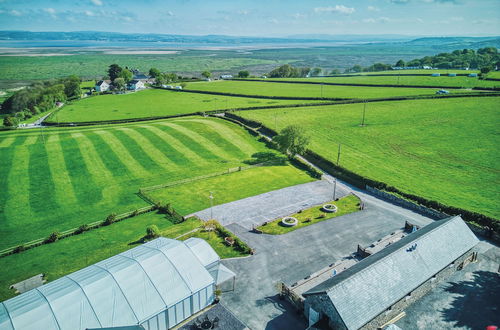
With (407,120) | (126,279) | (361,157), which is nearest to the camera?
(126,279)

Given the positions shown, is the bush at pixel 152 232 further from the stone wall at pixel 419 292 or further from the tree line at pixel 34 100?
the tree line at pixel 34 100

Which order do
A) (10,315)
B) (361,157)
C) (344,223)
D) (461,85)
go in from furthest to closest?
(461,85), (361,157), (344,223), (10,315)

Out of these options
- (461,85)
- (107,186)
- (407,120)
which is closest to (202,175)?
(107,186)

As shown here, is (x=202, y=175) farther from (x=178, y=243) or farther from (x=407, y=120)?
(x=407, y=120)

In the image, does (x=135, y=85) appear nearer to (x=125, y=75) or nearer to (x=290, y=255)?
(x=125, y=75)

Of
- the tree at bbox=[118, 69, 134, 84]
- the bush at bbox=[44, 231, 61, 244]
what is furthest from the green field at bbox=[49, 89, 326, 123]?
the bush at bbox=[44, 231, 61, 244]
